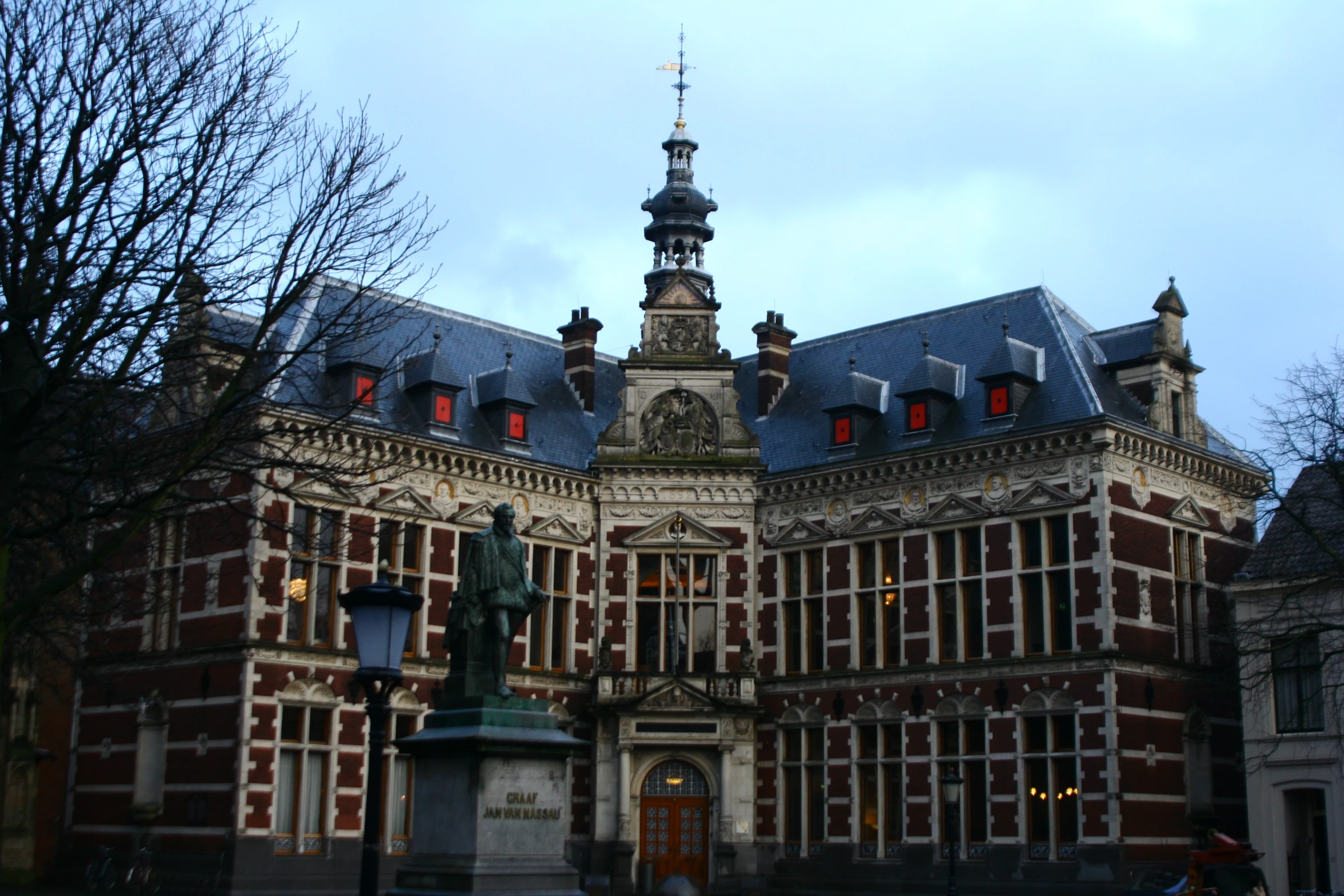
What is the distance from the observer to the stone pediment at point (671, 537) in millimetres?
37562

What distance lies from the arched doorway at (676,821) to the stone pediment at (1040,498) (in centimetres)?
945

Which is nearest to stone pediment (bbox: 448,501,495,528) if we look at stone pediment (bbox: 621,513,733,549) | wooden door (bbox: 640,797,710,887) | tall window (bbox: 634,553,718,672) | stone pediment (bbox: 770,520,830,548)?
stone pediment (bbox: 621,513,733,549)

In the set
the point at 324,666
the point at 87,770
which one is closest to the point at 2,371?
the point at 324,666

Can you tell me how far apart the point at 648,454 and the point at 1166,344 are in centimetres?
1221

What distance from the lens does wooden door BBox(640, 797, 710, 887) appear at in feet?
116

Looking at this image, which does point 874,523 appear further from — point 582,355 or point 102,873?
point 102,873

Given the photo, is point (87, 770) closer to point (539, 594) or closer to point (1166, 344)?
point (539, 594)

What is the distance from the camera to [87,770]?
115 feet

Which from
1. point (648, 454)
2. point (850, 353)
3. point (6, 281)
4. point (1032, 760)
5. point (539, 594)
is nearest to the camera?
point (6, 281)

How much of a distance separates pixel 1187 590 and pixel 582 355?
1638cm

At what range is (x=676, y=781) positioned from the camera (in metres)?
35.7

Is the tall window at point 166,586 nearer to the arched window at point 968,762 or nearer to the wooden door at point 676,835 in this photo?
the wooden door at point 676,835

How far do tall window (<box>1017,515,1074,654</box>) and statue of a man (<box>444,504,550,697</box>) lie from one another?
17724 millimetres

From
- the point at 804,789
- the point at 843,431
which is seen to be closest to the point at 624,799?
the point at 804,789
